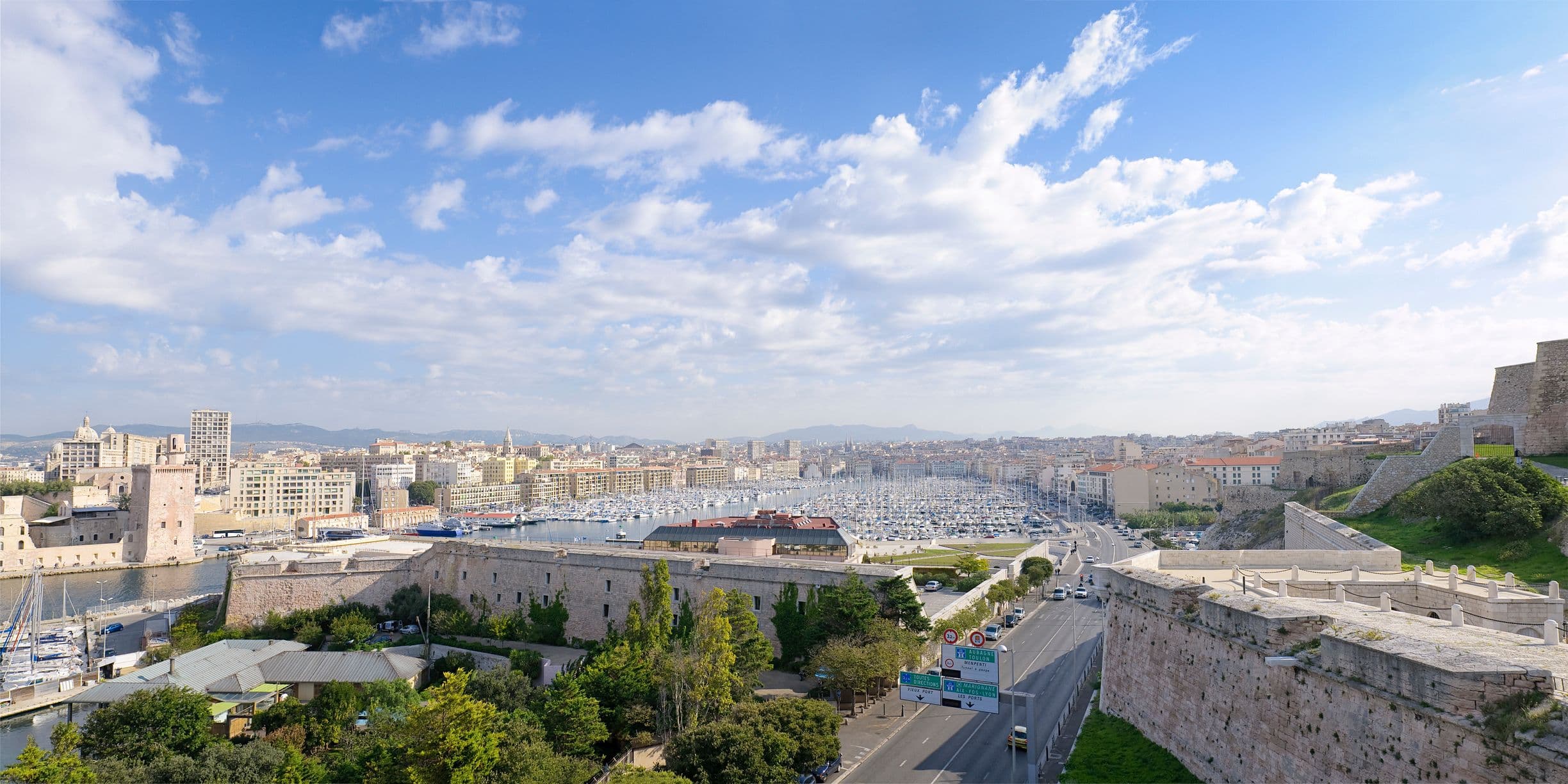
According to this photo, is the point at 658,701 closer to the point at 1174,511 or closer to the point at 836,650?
the point at 836,650

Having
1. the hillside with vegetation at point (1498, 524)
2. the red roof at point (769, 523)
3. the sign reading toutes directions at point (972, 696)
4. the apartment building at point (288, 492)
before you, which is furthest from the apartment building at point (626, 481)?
the hillside with vegetation at point (1498, 524)

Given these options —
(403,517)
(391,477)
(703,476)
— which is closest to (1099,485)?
(403,517)

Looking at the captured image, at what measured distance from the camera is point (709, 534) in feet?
109

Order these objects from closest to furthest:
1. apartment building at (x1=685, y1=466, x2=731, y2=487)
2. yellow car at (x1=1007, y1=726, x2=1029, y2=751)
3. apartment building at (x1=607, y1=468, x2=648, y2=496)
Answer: yellow car at (x1=1007, y1=726, x2=1029, y2=751) < apartment building at (x1=607, y1=468, x2=648, y2=496) < apartment building at (x1=685, y1=466, x2=731, y2=487)

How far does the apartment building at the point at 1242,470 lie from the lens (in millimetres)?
76812

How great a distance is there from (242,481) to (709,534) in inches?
3331

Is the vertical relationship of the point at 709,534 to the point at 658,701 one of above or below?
above

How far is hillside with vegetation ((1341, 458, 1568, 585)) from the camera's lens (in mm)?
16688

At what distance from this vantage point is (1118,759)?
42.5 feet

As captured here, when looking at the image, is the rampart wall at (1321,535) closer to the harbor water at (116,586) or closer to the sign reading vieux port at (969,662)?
the sign reading vieux port at (969,662)

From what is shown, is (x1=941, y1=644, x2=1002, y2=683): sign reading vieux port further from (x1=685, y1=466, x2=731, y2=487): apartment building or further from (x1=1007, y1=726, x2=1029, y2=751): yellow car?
(x1=685, y1=466, x2=731, y2=487): apartment building

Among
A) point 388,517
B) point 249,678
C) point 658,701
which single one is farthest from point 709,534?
point 388,517

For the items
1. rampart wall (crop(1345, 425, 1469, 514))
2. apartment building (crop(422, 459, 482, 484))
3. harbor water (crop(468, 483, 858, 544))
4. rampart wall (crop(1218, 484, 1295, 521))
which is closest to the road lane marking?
rampart wall (crop(1345, 425, 1469, 514))

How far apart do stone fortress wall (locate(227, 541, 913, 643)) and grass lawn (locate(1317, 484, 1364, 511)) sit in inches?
905
